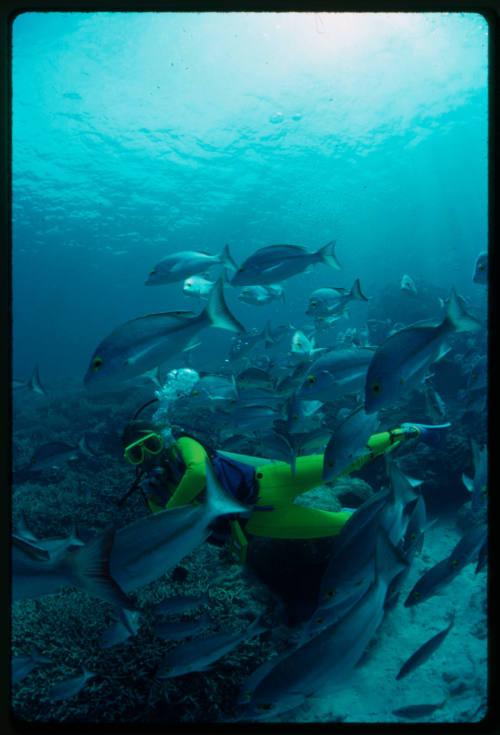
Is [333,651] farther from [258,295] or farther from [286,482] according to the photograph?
[258,295]

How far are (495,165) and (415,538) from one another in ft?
7.91

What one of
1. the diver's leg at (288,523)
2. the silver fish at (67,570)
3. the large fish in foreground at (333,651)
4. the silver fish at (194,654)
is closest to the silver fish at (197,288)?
the diver's leg at (288,523)

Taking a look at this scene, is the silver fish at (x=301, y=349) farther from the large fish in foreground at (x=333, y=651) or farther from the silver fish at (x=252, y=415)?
the large fish in foreground at (x=333, y=651)

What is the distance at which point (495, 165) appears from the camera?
5.66 ft

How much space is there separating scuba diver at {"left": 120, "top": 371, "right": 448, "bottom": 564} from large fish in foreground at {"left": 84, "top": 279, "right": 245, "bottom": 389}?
0.47 meters

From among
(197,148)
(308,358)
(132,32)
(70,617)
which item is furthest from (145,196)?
(70,617)

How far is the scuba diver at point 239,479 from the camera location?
8.61 feet

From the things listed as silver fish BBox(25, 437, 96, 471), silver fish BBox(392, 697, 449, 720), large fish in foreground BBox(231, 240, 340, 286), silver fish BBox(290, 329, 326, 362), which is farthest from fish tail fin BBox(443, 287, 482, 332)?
silver fish BBox(25, 437, 96, 471)

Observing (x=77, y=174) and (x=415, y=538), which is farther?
(x=77, y=174)

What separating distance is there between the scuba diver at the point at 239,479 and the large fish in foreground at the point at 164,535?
772mm

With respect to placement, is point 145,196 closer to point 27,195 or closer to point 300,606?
point 27,195

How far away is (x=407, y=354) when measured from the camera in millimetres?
2109

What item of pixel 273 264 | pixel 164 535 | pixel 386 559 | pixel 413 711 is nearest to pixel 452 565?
pixel 413 711

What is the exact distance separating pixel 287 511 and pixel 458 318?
1987 millimetres
